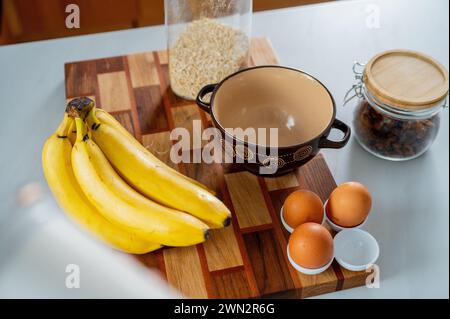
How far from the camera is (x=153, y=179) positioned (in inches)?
35.2

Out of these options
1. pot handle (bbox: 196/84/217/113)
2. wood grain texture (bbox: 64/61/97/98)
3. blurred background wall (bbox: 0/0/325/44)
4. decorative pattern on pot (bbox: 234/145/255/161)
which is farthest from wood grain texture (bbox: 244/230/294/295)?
blurred background wall (bbox: 0/0/325/44)

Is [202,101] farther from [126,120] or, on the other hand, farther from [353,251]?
[353,251]

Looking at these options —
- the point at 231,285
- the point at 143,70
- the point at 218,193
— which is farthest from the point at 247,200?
the point at 143,70

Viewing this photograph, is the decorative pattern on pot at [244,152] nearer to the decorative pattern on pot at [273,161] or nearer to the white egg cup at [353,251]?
the decorative pattern on pot at [273,161]

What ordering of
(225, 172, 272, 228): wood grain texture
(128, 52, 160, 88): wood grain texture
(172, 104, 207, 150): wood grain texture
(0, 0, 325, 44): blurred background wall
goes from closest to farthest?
1. (225, 172, 272, 228): wood grain texture
2. (172, 104, 207, 150): wood grain texture
3. (128, 52, 160, 88): wood grain texture
4. (0, 0, 325, 44): blurred background wall

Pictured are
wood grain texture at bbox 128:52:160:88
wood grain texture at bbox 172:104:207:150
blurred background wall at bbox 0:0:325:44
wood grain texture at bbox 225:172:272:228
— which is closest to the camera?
wood grain texture at bbox 225:172:272:228

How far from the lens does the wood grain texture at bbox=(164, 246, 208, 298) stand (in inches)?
33.9

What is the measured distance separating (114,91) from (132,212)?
0.36 metres

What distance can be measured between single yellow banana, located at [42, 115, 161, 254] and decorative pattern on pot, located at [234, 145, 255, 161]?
183 mm

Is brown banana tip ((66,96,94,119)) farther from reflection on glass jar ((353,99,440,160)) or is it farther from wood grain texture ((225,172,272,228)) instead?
reflection on glass jar ((353,99,440,160))

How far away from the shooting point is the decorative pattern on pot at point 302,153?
91 cm

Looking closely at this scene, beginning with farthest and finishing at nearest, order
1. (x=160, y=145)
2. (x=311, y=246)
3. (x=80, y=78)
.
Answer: (x=80, y=78)
(x=160, y=145)
(x=311, y=246)

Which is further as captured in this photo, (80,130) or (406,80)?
(406,80)

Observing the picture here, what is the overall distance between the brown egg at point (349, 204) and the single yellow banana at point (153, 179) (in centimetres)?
16
